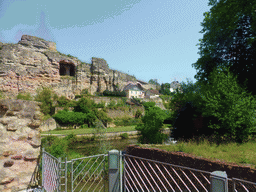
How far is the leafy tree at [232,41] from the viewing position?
13.3 m

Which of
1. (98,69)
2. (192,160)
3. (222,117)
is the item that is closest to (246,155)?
(192,160)

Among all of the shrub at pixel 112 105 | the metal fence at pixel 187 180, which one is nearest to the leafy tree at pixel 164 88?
the shrub at pixel 112 105

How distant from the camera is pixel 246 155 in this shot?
676 cm

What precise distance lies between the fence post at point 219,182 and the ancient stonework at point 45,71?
3675cm

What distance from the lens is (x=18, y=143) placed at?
4414 millimetres

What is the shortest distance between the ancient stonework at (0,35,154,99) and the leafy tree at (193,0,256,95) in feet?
99.5

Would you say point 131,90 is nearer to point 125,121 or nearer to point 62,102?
point 125,121

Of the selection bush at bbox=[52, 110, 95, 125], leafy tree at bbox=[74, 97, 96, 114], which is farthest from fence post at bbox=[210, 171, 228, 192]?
leafy tree at bbox=[74, 97, 96, 114]

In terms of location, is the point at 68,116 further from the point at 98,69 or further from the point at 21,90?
the point at 98,69

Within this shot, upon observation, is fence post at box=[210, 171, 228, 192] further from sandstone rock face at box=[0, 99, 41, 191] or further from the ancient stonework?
the ancient stonework

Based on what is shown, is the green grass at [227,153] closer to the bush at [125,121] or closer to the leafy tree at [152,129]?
the leafy tree at [152,129]

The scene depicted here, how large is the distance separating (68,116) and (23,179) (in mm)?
25533

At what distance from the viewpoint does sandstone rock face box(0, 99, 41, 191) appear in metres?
4.22

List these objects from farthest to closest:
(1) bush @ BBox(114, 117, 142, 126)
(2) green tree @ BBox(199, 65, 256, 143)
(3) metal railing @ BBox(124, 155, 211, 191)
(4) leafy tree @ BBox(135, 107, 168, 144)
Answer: (1) bush @ BBox(114, 117, 142, 126) → (4) leafy tree @ BBox(135, 107, 168, 144) → (2) green tree @ BBox(199, 65, 256, 143) → (3) metal railing @ BBox(124, 155, 211, 191)
